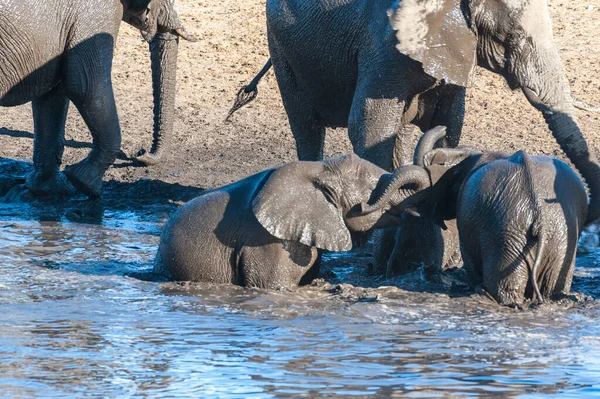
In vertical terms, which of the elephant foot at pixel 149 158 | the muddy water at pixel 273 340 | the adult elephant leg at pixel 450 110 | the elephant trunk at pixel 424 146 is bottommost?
the muddy water at pixel 273 340

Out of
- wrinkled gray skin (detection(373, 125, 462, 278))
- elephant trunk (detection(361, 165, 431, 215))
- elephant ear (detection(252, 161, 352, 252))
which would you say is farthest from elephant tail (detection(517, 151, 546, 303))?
elephant ear (detection(252, 161, 352, 252))

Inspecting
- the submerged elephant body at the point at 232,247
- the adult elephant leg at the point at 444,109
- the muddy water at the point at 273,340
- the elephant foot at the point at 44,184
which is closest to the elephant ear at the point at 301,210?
the submerged elephant body at the point at 232,247

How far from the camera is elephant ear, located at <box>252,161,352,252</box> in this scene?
265 inches

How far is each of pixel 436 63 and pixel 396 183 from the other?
3.29 feet

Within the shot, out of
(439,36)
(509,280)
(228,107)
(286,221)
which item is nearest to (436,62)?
(439,36)

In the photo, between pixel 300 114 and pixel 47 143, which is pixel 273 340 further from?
pixel 47 143

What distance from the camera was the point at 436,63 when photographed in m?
7.37

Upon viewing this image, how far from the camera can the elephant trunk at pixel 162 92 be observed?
34.8 feet

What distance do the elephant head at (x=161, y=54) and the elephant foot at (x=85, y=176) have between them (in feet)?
3.15

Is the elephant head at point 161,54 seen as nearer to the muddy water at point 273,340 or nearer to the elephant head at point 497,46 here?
the muddy water at point 273,340

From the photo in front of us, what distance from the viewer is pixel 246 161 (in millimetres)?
10547

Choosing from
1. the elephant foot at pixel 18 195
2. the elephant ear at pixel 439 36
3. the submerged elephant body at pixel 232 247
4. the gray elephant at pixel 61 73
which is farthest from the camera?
the elephant foot at pixel 18 195

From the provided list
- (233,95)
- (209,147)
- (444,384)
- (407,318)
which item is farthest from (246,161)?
(444,384)

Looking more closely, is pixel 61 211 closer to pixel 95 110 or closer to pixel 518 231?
pixel 95 110
